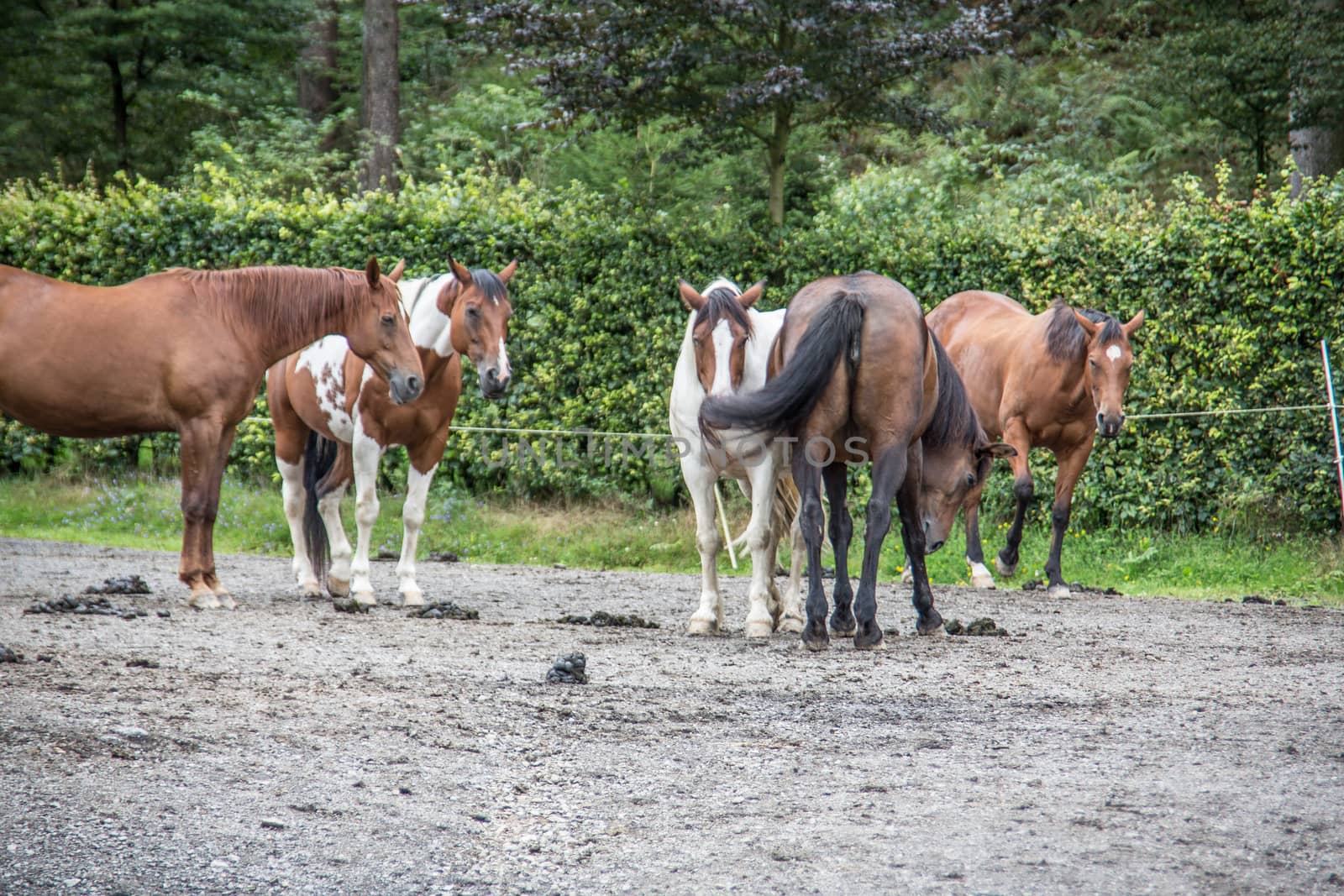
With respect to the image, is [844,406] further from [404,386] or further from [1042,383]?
[1042,383]

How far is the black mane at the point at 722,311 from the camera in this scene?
6902 millimetres

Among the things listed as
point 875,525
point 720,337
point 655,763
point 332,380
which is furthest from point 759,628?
point 332,380

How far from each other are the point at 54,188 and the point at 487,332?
9.27 metres

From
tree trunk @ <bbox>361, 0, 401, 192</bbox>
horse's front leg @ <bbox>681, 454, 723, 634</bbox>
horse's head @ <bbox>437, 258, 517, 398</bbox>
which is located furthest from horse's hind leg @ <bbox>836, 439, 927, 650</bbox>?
tree trunk @ <bbox>361, 0, 401, 192</bbox>

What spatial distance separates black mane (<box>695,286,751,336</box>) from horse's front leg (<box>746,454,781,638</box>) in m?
0.78

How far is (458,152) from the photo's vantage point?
810 inches

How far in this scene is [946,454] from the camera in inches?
277

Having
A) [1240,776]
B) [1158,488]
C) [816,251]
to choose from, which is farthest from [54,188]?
[1240,776]

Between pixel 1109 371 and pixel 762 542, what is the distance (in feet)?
11.3

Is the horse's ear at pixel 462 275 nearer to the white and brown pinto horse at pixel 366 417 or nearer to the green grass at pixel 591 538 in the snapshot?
the white and brown pinto horse at pixel 366 417

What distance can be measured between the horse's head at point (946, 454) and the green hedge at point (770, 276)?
14.2 ft

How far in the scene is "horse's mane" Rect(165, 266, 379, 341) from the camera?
775 cm

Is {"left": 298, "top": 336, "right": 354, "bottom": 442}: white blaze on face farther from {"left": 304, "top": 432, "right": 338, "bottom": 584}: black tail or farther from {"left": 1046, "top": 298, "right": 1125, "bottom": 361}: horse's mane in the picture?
{"left": 1046, "top": 298, "right": 1125, "bottom": 361}: horse's mane

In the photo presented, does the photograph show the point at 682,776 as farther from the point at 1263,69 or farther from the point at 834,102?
the point at 1263,69
